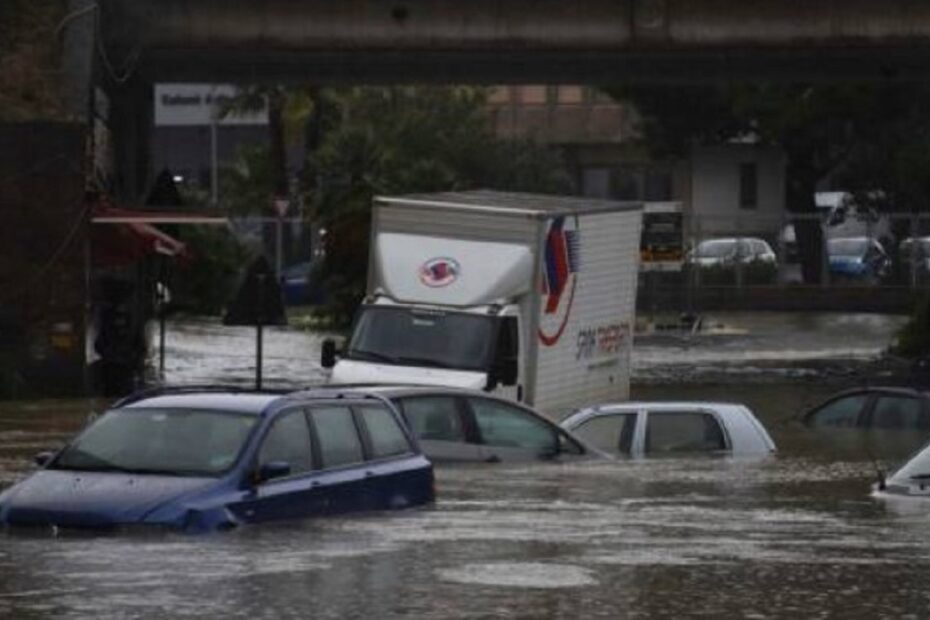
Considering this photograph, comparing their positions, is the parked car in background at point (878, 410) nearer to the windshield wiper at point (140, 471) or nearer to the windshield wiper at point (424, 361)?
the windshield wiper at point (424, 361)

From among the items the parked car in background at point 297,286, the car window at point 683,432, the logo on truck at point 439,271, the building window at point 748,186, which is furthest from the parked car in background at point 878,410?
the building window at point 748,186

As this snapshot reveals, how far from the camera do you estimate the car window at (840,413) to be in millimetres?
29234

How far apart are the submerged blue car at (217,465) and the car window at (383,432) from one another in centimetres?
2

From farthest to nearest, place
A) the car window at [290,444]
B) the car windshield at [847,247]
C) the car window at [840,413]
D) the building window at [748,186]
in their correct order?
the building window at [748,186]
the car windshield at [847,247]
the car window at [840,413]
the car window at [290,444]

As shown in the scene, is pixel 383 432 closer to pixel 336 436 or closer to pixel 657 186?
pixel 336 436

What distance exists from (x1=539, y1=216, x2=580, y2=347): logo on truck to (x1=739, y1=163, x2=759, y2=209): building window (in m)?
54.1

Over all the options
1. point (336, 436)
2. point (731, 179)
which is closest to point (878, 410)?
point (336, 436)

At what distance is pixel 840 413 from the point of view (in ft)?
97.2

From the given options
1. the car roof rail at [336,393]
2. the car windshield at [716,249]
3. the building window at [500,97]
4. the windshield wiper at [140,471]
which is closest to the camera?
the windshield wiper at [140,471]

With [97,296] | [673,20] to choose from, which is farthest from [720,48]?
[97,296]

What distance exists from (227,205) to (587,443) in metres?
55.8

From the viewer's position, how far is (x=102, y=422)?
18375 mm

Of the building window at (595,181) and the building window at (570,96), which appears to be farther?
the building window at (595,181)

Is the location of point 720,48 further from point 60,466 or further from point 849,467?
point 60,466
